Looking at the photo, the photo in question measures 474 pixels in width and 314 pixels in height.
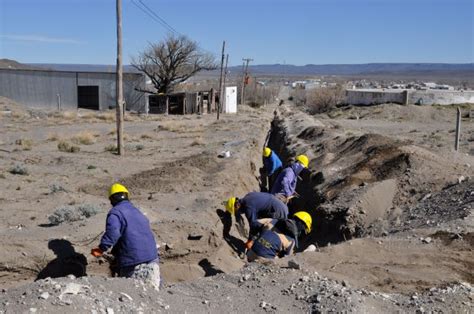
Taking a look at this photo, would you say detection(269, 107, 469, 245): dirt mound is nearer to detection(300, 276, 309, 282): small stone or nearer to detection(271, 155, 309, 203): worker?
detection(271, 155, 309, 203): worker

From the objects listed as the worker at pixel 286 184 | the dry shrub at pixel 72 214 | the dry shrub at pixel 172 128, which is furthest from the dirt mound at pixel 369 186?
the dry shrub at pixel 172 128

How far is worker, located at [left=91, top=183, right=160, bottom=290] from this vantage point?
286 inches

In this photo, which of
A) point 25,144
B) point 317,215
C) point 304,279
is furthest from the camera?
point 25,144

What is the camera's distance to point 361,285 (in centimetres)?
787

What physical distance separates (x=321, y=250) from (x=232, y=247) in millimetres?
2952

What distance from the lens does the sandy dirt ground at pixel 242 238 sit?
6672 mm

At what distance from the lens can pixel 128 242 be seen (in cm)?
740

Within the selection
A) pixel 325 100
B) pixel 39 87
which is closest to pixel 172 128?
pixel 39 87

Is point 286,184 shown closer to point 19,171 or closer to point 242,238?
point 242,238

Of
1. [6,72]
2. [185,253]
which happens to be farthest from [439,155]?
[6,72]

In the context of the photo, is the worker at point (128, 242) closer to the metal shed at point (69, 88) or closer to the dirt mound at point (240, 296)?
the dirt mound at point (240, 296)

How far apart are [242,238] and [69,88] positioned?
4073 centimetres

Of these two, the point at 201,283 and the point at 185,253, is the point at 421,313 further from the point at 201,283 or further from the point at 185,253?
the point at 185,253

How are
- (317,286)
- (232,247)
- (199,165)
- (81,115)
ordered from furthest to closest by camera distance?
(81,115) < (199,165) < (232,247) < (317,286)
